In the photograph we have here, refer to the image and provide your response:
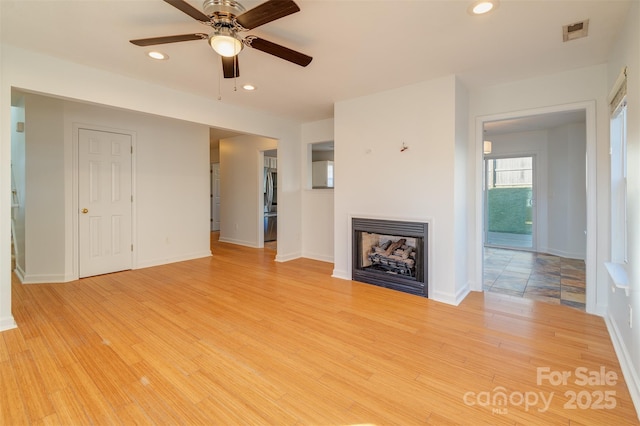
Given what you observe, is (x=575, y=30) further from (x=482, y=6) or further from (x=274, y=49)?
(x=274, y=49)

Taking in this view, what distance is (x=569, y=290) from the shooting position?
3725 millimetres

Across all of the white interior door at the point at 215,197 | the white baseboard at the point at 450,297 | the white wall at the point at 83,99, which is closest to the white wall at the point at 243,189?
the white wall at the point at 83,99

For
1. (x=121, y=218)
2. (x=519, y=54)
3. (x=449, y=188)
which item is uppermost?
(x=519, y=54)

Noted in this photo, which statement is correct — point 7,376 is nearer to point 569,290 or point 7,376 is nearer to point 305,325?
point 305,325

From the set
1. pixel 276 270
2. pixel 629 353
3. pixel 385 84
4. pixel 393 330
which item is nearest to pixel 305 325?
pixel 393 330

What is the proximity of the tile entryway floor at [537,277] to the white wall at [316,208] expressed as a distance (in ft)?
8.39

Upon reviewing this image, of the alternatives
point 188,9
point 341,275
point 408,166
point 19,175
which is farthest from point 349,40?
point 19,175

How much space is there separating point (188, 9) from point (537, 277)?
5.14 metres

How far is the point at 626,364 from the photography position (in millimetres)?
1991

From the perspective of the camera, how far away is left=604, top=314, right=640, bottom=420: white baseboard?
1.72 meters

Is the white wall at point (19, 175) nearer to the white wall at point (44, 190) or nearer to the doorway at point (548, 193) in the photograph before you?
the white wall at point (44, 190)

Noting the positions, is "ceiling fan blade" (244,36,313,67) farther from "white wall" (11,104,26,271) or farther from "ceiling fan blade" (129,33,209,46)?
"white wall" (11,104,26,271)

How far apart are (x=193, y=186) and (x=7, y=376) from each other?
3.89 m

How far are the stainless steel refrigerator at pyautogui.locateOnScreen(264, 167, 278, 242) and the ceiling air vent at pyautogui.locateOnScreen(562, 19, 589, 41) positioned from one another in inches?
229
